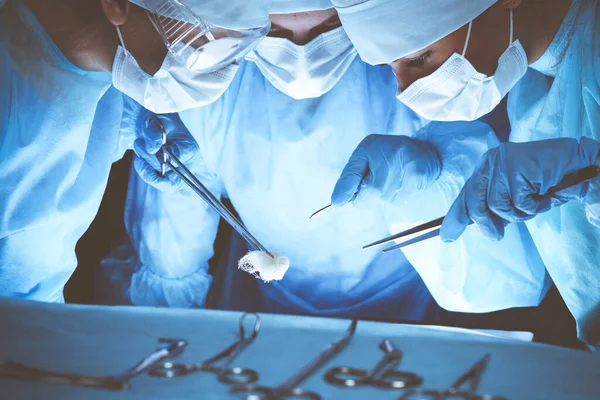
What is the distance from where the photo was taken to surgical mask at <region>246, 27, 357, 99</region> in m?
1.96

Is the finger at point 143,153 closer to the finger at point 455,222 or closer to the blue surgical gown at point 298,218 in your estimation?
the blue surgical gown at point 298,218

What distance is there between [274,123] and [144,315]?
3.34 feet

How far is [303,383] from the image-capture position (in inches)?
43.4

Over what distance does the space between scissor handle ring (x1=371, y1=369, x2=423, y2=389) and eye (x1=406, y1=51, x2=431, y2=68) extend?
104cm

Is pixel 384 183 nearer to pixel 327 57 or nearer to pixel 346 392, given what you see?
pixel 327 57

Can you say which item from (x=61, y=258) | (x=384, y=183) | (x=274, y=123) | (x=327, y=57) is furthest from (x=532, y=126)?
(x=61, y=258)

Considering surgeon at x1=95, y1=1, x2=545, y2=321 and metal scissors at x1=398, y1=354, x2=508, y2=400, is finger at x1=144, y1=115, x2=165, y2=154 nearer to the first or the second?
surgeon at x1=95, y1=1, x2=545, y2=321

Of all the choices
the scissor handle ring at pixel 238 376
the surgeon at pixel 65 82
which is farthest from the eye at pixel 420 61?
the scissor handle ring at pixel 238 376

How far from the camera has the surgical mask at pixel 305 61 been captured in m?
1.96

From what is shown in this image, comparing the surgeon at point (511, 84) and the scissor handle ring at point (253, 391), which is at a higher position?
the surgeon at point (511, 84)

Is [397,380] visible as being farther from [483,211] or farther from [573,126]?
[573,126]

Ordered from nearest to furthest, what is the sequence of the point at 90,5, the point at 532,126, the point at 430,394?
1. the point at 430,394
2. the point at 90,5
3. the point at 532,126

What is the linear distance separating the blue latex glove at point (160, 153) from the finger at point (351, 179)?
0.64 m

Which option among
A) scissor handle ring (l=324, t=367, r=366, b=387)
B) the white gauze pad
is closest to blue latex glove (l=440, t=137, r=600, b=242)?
the white gauze pad
